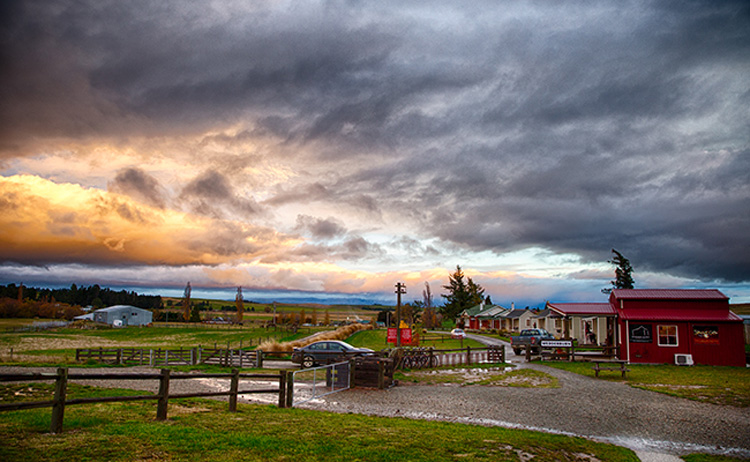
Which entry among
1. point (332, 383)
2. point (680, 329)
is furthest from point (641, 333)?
point (332, 383)

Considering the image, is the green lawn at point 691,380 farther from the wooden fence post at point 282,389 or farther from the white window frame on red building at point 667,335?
the wooden fence post at point 282,389

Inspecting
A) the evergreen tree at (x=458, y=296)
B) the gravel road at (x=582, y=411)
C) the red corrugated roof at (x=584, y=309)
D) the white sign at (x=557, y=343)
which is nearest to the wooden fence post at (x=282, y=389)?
the gravel road at (x=582, y=411)

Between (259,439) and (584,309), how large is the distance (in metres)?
35.6

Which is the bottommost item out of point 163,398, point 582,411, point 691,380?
point 691,380

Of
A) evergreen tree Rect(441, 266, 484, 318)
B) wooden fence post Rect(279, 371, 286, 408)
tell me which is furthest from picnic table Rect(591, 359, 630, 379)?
evergreen tree Rect(441, 266, 484, 318)

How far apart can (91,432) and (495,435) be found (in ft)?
27.2

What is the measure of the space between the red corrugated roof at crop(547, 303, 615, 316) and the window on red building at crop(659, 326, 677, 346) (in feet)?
11.7

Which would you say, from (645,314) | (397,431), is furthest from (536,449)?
(645,314)

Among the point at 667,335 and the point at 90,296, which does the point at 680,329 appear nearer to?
the point at 667,335

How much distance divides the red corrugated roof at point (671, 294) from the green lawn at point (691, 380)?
201 inches

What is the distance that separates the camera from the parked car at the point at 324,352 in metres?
26.4

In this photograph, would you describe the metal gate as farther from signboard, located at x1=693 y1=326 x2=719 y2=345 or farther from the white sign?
signboard, located at x1=693 y1=326 x2=719 y2=345

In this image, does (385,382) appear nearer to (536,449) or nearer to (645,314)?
(536,449)

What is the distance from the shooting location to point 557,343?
32.3m
